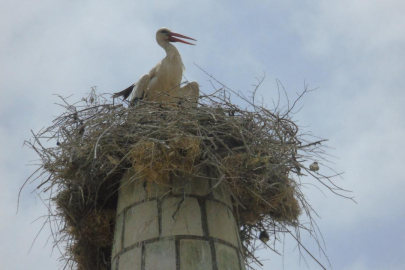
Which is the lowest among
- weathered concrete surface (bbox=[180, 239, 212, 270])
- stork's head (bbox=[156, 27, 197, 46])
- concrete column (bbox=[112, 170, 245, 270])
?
weathered concrete surface (bbox=[180, 239, 212, 270])

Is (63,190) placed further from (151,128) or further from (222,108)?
(222,108)

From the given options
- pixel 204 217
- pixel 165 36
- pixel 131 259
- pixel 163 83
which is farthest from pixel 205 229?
pixel 165 36

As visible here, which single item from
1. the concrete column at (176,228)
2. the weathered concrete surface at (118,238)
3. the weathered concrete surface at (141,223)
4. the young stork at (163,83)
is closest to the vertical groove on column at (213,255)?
the concrete column at (176,228)

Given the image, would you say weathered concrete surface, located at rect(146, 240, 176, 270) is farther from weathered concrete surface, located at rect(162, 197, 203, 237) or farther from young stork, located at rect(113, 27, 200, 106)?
young stork, located at rect(113, 27, 200, 106)

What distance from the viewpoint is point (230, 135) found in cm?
401

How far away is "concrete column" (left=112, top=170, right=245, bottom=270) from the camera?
134 inches

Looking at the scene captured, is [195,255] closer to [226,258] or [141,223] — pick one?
[226,258]

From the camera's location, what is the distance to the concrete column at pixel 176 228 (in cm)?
340

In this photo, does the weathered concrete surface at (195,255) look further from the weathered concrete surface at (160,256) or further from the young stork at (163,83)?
the young stork at (163,83)

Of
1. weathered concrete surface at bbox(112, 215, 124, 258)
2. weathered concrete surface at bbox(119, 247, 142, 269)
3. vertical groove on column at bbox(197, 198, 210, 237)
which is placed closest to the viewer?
weathered concrete surface at bbox(119, 247, 142, 269)

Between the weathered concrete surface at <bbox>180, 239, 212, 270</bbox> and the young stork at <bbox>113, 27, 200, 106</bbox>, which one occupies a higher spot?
the young stork at <bbox>113, 27, 200, 106</bbox>

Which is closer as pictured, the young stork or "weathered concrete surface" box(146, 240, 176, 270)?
"weathered concrete surface" box(146, 240, 176, 270)

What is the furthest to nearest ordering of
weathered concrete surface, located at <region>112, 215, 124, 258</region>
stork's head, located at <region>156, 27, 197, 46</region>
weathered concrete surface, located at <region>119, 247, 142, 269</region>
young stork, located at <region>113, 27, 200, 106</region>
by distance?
stork's head, located at <region>156, 27, 197, 46</region>
young stork, located at <region>113, 27, 200, 106</region>
weathered concrete surface, located at <region>112, 215, 124, 258</region>
weathered concrete surface, located at <region>119, 247, 142, 269</region>

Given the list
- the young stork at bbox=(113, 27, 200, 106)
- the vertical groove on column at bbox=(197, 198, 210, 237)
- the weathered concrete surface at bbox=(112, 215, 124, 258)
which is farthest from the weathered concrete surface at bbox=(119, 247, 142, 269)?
the young stork at bbox=(113, 27, 200, 106)
